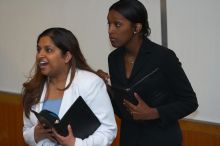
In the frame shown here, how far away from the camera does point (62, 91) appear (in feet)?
5.82

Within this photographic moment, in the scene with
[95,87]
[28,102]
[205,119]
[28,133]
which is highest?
[95,87]

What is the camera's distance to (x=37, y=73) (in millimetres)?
1862

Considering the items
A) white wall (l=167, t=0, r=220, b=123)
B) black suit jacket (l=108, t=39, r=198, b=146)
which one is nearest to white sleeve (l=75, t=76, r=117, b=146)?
black suit jacket (l=108, t=39, r=198, b=146)

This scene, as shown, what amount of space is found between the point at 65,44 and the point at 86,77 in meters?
0.19

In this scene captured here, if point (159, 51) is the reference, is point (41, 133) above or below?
Result: below

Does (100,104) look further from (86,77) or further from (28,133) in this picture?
(28,133)

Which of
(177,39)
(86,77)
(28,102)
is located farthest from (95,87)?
(177,39)

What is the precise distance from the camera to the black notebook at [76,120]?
1544 mm

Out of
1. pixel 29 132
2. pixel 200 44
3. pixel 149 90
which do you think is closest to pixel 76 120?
pixel 29 132

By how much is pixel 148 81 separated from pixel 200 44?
32.4 inches

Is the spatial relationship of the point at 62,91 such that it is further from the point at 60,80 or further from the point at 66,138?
the point at 66,138

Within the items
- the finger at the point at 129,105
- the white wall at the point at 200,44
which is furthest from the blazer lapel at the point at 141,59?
the white wall at the point at 200,44

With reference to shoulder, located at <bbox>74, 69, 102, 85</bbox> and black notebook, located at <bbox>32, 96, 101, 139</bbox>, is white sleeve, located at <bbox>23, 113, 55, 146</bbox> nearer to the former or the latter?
black notebook, located at <bbox>32, 96, 101, 139</bbox>

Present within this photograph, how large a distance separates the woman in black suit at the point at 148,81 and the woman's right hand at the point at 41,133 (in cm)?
42
